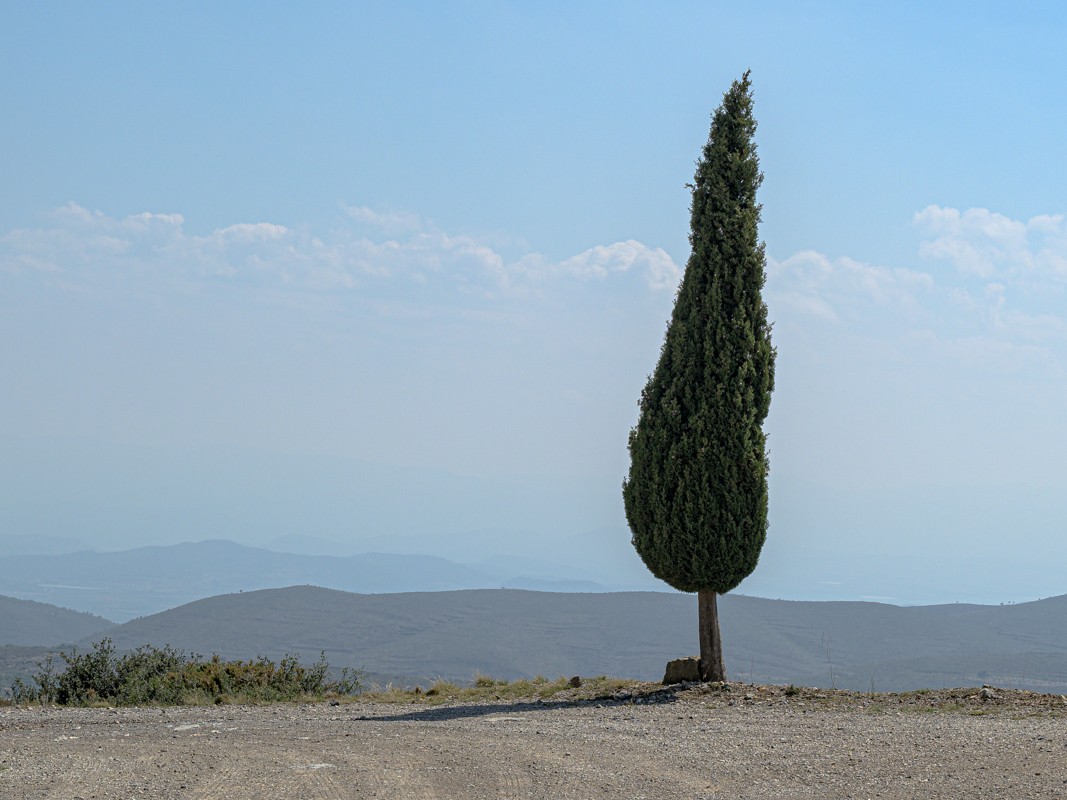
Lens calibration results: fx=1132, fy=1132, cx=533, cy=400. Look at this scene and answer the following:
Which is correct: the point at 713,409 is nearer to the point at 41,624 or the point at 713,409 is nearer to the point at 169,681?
the point at 169,681

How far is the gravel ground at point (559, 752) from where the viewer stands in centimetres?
952

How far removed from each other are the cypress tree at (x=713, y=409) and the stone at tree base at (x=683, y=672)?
5.7 inches

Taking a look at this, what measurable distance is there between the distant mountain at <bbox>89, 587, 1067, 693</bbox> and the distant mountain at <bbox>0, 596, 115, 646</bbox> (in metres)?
21.1

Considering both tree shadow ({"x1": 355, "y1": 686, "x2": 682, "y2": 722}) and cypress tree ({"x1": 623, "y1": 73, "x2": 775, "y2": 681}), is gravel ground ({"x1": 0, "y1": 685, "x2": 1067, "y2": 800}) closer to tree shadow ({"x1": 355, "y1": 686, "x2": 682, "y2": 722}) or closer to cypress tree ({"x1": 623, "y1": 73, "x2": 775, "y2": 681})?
tree shadow ({"x1": 355, "y1": 686, "x2": 682, "y2": 722})

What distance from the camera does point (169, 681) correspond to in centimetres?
1805

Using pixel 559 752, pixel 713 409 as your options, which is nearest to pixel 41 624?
pixel 713 409

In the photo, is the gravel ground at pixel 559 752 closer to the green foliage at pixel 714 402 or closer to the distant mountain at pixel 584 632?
the green foliage at pixel 714 402

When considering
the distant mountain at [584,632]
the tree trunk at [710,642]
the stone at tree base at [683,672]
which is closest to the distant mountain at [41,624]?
the distant mountain at [584,632]

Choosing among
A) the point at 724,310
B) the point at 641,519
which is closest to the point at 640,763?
the point at 641,519

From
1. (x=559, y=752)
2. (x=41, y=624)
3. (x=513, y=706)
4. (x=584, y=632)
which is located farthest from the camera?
(x=41, y=624)

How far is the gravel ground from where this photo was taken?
952cm

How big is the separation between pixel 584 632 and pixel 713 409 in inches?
2855

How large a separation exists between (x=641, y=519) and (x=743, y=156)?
6.17 meters

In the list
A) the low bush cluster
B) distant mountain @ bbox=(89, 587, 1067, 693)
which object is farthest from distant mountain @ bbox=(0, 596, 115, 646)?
the low bush cluster
